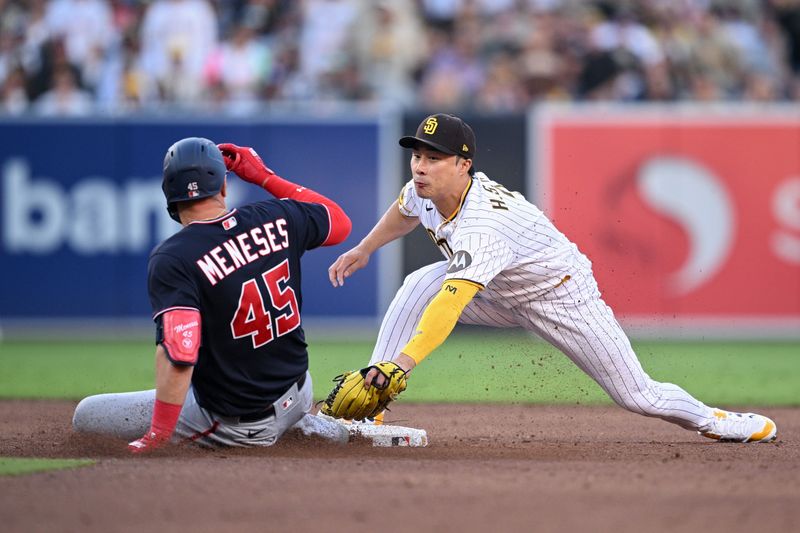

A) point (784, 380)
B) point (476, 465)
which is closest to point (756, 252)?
point (784, 380)

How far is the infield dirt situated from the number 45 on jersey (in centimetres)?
56

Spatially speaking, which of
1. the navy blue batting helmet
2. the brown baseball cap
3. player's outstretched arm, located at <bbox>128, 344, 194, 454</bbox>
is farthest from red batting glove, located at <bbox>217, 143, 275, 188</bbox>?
player's outstretched arm, located at <bbox>128, 344, 194, 454</bbox>

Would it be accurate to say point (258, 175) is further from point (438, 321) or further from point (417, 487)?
point (417, 487)

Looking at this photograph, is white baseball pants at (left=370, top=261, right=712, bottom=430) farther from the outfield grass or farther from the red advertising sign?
the red advertising sign

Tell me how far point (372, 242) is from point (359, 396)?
126 cm

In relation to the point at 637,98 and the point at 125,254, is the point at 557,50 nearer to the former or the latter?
the point at 637,98

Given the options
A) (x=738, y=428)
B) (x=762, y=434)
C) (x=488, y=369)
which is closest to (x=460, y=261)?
(x=738, y=428)

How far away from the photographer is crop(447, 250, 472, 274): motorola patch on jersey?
5648mm

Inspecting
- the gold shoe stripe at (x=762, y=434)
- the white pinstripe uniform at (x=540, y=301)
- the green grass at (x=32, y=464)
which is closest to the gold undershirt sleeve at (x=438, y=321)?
the white pinstripe uniform at (x=540, y=301)

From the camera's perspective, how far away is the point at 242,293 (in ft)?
18.0

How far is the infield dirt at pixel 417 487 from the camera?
14.0 ft

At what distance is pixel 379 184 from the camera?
13.1 meters

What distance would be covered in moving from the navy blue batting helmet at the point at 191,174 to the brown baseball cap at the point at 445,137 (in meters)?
0.98

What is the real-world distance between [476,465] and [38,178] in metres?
8.68
